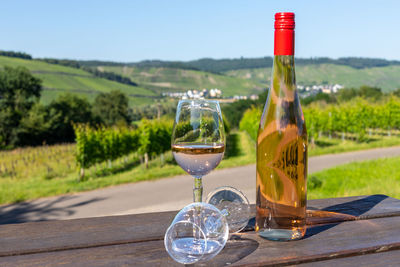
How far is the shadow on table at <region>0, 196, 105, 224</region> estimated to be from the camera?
28.1ft

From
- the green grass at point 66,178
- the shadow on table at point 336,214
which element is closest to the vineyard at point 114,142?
the green grass at point 66,178

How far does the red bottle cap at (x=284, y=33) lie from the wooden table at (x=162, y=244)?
0.60 meters

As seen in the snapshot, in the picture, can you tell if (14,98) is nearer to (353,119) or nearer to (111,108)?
(111,108)

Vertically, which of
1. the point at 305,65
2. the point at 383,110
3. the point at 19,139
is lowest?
the point at 19,139

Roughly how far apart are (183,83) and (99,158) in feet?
275

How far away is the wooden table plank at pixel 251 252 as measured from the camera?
3.40ft

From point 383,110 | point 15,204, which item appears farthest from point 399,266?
point 383,110

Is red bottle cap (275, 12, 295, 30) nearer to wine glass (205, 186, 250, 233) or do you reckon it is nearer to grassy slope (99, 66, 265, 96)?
wine glass (205, 186, 250, 233)

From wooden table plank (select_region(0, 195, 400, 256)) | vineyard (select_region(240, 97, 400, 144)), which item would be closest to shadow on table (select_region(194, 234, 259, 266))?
wooden table plank (select_region(0, 195, 400, 256))

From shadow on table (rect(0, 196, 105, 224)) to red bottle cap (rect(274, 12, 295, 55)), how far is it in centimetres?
827

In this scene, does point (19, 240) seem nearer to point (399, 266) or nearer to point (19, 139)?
point (399, 266)

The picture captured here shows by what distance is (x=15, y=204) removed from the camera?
396 inches

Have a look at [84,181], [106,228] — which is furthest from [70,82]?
[106,228]

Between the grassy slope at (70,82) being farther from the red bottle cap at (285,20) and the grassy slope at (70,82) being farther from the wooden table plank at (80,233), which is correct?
the red bottle cap at (285,20)
